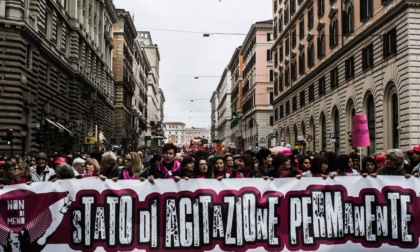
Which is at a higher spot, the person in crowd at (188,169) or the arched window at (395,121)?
the arched window at (395,121)

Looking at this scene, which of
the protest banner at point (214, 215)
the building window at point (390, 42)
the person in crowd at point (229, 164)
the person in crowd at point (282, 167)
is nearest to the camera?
the protest banner at point (214, 215)

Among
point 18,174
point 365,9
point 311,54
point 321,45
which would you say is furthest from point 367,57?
point 18,174

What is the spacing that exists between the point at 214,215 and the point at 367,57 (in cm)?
2563

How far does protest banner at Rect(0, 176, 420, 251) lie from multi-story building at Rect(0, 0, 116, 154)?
706 inches

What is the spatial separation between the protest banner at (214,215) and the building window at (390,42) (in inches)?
824

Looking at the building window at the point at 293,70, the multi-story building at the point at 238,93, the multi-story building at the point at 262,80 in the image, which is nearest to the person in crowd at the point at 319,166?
the building window at the point at 293,70

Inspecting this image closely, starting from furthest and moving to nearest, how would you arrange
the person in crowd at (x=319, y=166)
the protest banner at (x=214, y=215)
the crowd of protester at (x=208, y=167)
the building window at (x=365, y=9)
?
the building window at (x=365, y=9)
the person in crowd at (x=319, y=166)
the crowd of protester at (x=208, y=167)
the protest banner at (x=214, y=215)

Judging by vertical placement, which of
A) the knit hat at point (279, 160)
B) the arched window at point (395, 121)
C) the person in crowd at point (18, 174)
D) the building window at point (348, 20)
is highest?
the building window at point (348, 20)

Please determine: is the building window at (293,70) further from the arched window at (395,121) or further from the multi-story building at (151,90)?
the multi-story building at (151,90)

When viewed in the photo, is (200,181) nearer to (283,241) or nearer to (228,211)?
(228,211)

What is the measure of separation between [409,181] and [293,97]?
145 ft

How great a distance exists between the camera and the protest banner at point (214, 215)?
631 centimetres

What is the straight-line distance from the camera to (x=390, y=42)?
26578 millimetres

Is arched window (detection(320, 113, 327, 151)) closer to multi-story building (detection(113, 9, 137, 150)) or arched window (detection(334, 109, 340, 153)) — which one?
arched window (detection(334, 109, 340, 153))
